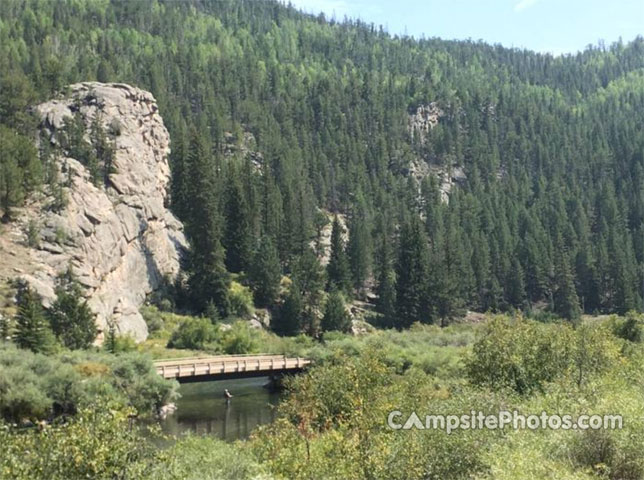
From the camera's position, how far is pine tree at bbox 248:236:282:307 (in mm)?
99750

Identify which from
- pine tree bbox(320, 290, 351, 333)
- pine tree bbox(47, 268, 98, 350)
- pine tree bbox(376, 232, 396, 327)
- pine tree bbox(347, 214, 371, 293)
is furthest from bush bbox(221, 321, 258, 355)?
pine tree bbox(347, 214, 371, 293)

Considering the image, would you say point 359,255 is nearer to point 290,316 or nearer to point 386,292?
point 386,292

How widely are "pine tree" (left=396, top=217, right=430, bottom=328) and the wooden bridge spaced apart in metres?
41.2

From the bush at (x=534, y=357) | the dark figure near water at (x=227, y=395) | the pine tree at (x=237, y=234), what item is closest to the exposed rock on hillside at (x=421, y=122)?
the pine tree at (x=237, y=234)

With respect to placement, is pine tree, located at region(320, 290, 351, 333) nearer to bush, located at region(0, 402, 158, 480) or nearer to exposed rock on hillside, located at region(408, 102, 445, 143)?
bush, located at region(0, 402, 158, 480)

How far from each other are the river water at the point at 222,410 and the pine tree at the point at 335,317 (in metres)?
20.2

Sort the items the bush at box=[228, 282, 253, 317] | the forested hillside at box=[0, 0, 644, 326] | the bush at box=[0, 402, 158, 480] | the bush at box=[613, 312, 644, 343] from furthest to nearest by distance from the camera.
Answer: the forested hillside at box=[0, 0, 644, 326], the bush at box=[228, 282, 253, 317], the bush at box=[613, 312, 644, 343], the bush at box=[0, 402, 158, 480]

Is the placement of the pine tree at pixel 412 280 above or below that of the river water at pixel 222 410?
above

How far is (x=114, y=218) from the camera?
8631 cm

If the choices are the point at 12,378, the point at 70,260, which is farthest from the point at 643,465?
the point at 70,260

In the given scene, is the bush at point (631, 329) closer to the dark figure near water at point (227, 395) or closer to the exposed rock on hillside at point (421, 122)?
the dark figure near water at point (227, 395)

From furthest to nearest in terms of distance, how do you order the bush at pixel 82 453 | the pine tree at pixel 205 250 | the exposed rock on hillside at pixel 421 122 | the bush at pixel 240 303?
the exposed rock on hillside at pixel 421 122 < the bush at pixel 240 303 < the pine tree at pixel 205 250 < the bush at pixel 82 453

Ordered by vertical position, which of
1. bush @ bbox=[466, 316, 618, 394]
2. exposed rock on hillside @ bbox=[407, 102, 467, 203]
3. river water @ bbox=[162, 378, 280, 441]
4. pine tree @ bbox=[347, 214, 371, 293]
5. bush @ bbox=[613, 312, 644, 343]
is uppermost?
exposed rock on hillside @ bbox=[407, 102, 467, 203]

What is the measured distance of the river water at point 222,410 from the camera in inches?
2015
